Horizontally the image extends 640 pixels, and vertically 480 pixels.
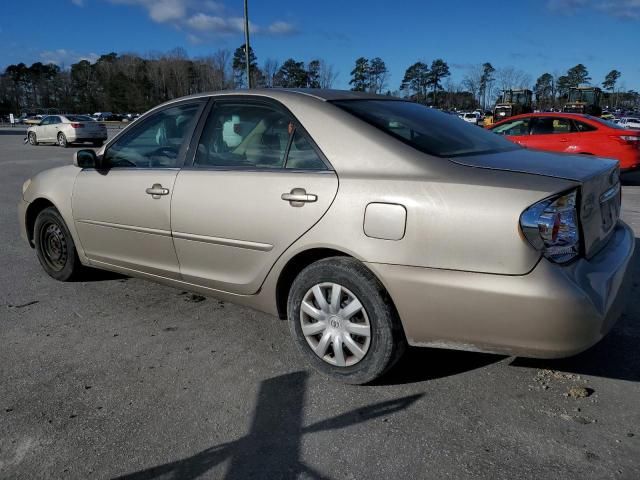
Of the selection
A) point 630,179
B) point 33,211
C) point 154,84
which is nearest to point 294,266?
point 33,211

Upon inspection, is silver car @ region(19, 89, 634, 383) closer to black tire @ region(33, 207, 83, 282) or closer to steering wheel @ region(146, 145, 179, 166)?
steering wheel @ region(146, 145, 179, 166)

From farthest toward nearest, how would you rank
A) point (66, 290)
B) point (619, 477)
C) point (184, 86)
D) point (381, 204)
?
point (184, 86) < point (66, 290) < point (381, 204) < point (619, 477)

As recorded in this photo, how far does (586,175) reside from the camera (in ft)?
8.64

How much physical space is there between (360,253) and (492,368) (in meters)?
1.12

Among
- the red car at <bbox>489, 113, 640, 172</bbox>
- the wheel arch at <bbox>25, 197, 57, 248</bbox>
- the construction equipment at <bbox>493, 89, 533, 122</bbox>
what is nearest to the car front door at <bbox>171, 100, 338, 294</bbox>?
the wheel arch at <bbox>25, 197, 57, 248</bbox>

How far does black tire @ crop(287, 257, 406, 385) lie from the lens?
2725mm

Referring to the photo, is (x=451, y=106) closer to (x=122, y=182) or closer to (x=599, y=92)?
(x=599, y=92)

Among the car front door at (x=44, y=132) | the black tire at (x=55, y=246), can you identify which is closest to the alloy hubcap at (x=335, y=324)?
the black tire at (x=55, y=246)

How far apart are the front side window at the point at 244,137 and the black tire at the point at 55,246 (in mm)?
1721

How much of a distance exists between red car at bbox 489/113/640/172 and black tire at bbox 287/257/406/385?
27.1ft

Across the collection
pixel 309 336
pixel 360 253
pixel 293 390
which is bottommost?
pixel 293 390

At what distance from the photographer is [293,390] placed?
2.90 metres

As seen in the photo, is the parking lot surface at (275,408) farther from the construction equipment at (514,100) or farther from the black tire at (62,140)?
the construction equipment at (514,100)

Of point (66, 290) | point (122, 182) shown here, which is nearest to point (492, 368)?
point (122, 182)
